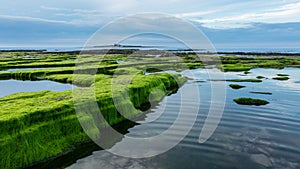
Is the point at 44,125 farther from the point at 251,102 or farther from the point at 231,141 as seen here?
the point at 251,102

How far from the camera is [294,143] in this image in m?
18.5

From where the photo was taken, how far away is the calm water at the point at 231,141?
1557 centimetres

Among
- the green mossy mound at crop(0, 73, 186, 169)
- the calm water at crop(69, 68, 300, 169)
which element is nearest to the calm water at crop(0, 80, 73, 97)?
the green mossy mound at crop(0, 73, 186, 169)

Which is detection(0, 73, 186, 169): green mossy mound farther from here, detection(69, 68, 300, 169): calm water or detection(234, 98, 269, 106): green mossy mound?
detection(234, 98, 269, 106): green mossy mound

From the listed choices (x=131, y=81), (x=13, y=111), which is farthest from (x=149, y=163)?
(x=131, y=81)

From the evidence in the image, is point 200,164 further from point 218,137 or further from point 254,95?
point 254,95

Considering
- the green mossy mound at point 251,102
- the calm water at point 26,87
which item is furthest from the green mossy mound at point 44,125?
the green mossy mound at point 251,102

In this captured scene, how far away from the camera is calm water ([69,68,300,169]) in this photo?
15570 millimetres

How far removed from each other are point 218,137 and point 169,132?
13.7 feet

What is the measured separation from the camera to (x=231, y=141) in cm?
1902

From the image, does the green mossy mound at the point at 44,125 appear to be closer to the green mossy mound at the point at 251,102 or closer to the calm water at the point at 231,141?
the calm water at the point at 231,141

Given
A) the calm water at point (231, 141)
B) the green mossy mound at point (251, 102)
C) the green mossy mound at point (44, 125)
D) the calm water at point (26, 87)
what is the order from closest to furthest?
the green mossy mound at point (44, 125)
the calm water at point (231, 141)
the green mossy mound at point (251, 102)
the calm water at point (26, 87)

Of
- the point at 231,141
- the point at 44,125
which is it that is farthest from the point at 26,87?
the point at 231,141

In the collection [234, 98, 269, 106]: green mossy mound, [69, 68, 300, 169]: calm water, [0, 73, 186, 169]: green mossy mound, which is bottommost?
[69, 68, 300, 169]: calm water
